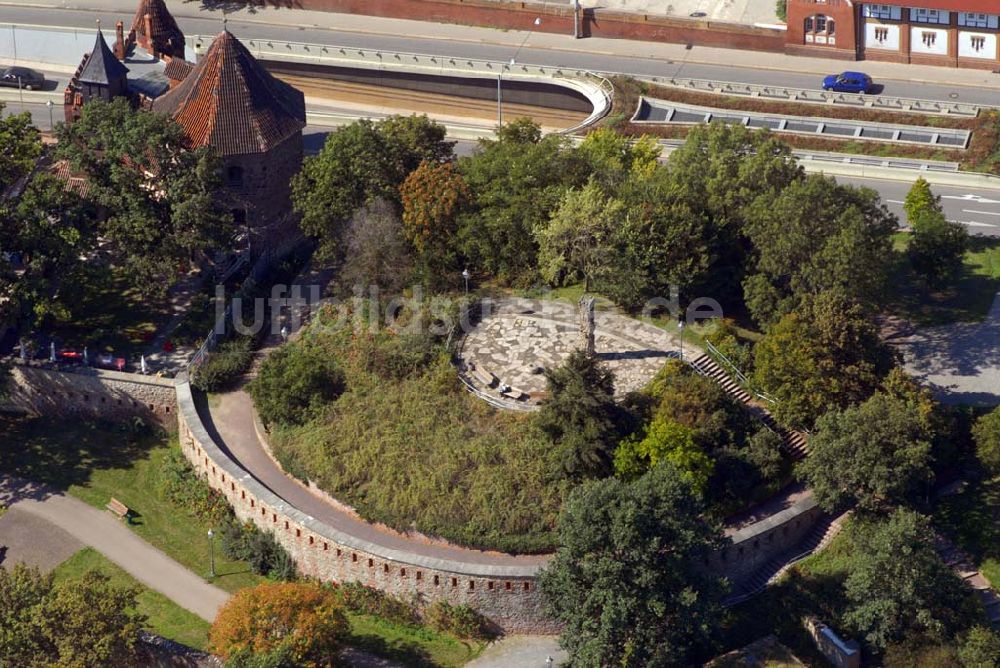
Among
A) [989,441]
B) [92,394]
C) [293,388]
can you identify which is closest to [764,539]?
[989,441]

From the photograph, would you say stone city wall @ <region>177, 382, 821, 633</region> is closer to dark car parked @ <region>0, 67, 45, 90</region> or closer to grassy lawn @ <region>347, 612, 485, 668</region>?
grassy lawn @ <region>347, 612, 485, 668</region>

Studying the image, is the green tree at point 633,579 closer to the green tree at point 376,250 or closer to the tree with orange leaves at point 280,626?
the tree with orange leaves at point 280,626

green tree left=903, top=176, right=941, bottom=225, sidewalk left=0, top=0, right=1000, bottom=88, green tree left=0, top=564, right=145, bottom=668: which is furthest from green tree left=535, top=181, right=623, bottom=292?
sidewalk left=0, top=0, right=1000, bottom=88

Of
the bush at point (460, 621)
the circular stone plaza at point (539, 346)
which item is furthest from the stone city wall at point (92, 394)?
the bush at point (460, 621)

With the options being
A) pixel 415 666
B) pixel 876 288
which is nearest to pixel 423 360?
pixel 415 666

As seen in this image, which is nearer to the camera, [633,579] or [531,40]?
[633,579]

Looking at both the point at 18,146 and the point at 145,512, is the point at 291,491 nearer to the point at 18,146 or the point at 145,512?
the point at 145,512
